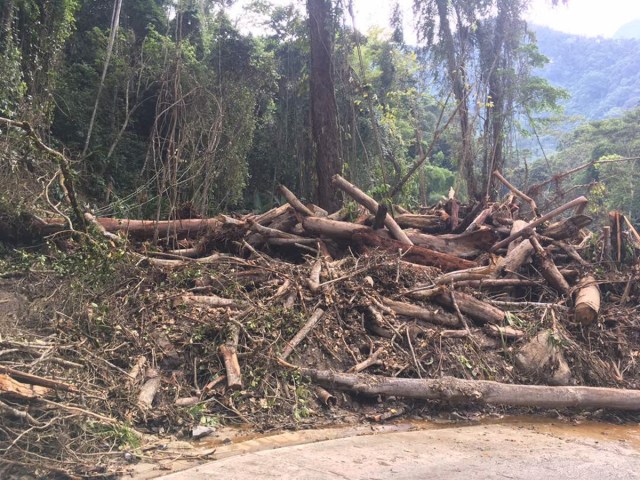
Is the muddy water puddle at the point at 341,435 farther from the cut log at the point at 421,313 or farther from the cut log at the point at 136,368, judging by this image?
the cut log at the point at 421,313

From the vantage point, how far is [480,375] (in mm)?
5277

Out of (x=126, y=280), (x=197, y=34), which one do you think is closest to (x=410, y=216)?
(x=126, y=280)

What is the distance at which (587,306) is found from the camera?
6.13 meters

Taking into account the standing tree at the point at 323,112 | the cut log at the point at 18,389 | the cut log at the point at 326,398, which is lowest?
the cut log at the point at 326,398

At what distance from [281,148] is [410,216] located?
329 inches

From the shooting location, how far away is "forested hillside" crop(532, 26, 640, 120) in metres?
67.1

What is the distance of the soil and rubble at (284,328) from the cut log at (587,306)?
0.03 m

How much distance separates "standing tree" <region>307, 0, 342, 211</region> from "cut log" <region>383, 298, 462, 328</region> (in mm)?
4332

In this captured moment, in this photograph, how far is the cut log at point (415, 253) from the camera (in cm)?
709

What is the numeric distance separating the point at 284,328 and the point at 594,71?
84.1 meters

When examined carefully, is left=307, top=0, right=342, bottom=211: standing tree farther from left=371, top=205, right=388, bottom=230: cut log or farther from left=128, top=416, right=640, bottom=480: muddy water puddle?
left=128, top=416, right=640, bottom=480: muddy water puddle

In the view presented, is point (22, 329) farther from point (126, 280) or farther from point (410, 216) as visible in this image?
point (410, 216)

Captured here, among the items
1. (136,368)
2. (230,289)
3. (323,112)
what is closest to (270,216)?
(230,289)

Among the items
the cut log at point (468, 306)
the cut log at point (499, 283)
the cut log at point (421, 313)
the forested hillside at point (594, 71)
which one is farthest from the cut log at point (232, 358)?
the forested hillside at point (594, 71)
